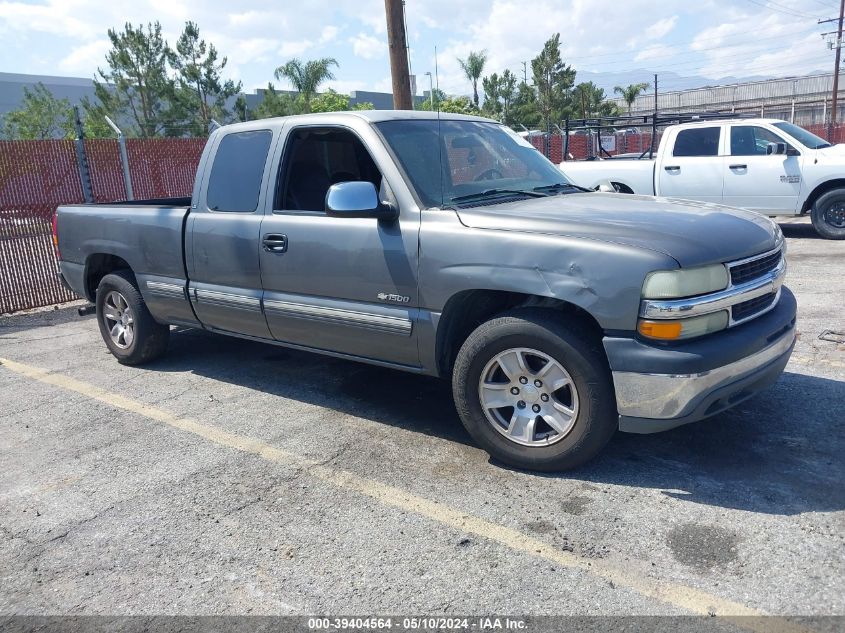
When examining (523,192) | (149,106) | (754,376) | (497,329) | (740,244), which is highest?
(149,106)

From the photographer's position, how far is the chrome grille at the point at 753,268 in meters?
3.50

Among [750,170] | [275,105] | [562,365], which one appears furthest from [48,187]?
[275,105]

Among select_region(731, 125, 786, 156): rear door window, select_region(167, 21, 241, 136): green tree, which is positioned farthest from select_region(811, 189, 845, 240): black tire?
select_region(167, 21, 241, 136): green tree

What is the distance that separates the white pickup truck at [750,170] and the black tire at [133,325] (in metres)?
7.65

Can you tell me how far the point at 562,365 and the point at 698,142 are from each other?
9692mm

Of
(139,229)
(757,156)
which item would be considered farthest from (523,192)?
(757,156)

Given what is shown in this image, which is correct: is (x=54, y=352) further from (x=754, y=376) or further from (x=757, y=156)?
(x=757, y=156)

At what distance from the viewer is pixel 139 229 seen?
221 inches

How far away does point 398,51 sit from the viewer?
10.3m

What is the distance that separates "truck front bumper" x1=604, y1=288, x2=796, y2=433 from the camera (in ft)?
10.6

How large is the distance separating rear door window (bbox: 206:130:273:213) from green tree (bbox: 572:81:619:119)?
4730 cm

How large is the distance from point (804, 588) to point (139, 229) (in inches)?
198

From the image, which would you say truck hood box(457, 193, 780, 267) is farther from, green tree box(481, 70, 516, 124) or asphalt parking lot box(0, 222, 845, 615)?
green tree box(481, 70, 516, 124)

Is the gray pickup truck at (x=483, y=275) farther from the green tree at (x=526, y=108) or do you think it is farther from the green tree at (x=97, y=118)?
the green tree at (x=526, y=108)
